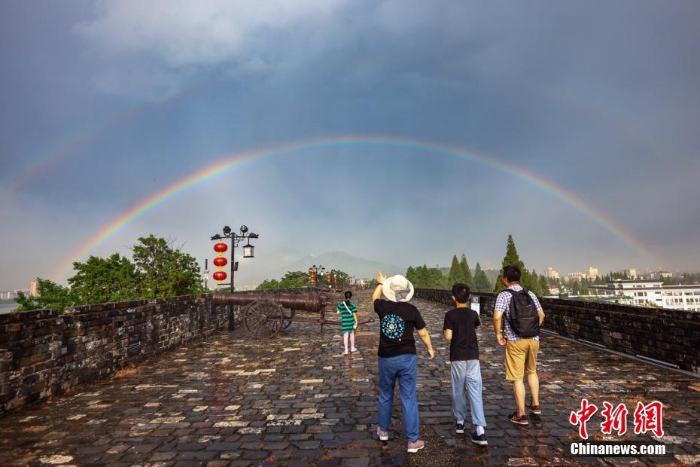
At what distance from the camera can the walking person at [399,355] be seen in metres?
3.84

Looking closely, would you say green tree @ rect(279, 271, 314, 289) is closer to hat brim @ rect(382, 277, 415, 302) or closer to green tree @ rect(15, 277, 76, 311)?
green tree @ rect(15, 277, 76, 311)

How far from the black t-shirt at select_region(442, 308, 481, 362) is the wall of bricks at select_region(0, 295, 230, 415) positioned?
6234 mm

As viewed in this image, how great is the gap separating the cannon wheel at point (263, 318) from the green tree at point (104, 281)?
69.4ft

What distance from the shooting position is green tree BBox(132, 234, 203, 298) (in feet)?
95.5

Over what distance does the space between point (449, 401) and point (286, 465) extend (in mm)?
2869

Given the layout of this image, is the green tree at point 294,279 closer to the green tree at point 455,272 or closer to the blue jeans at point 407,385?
the green tree at point 455,272

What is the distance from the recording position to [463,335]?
13.9ft

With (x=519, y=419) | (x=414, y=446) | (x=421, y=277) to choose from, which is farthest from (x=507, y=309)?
(x=421, y=277)

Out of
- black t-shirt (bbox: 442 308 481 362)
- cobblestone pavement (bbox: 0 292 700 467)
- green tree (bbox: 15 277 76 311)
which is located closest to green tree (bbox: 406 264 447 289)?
green tree (bbox: 15 277 76 311)

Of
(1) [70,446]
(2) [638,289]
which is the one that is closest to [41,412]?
(1) [70,446]

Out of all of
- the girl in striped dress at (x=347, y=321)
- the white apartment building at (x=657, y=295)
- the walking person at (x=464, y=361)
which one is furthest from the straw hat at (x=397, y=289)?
the white apartment building at (x=657, y=295)

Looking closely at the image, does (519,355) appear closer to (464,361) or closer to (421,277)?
(464,361)

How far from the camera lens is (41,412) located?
538 centimetres

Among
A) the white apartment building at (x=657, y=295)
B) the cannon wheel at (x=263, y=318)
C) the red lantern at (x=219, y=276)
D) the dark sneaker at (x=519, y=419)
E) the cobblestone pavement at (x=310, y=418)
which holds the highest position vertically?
the red lantern at (x=219, y=276)
